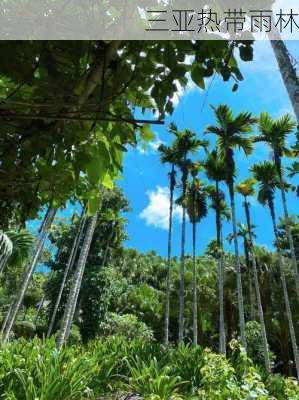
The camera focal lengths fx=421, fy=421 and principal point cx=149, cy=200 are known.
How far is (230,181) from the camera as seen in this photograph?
20844 millimetres

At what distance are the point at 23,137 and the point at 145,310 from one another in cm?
2745

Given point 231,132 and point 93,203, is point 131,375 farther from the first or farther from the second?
point 231,132

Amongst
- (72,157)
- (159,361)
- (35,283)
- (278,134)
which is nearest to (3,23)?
(72,157)

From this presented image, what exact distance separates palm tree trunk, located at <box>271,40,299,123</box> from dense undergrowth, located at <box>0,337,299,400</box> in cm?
265

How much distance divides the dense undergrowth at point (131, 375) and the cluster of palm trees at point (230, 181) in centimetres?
1200

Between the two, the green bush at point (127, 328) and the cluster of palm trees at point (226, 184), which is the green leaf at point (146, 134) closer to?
the cluster of palm trees at point (226, 184)

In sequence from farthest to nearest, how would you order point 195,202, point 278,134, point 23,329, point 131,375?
1. point 195,202
2. point 23,329
3. point 278,134
4. point 131,375

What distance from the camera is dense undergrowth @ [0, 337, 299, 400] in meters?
4.65

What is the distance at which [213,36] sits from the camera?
1.14m

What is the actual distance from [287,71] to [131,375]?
5.17 meters

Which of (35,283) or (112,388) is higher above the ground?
(35,283)

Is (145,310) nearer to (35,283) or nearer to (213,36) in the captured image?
(35,283)

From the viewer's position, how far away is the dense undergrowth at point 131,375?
4.65 m

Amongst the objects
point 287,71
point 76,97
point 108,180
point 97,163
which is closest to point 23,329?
point 287,71
